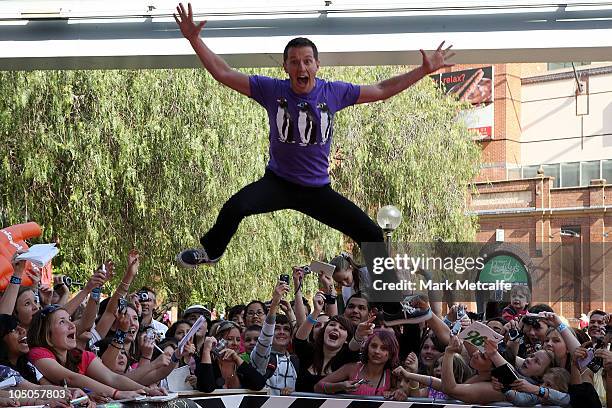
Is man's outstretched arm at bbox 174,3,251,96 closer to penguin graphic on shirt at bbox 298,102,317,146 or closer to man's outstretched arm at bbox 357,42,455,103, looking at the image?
penguin graphic on shirt at bbox 298,102,317,146

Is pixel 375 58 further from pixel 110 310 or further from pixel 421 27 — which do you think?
pixel 110 310

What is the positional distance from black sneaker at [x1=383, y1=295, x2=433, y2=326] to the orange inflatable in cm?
297

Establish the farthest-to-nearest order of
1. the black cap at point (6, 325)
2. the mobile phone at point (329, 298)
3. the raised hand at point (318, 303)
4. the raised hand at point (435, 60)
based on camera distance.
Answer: the mobile phone at point (329, 298) < the raised hand at point (318, 303) < the black cap at point (6, 325) < the raised hand at point (435, 60)

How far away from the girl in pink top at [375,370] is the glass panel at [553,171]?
3800 cm

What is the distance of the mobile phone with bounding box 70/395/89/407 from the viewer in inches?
258

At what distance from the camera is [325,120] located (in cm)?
630

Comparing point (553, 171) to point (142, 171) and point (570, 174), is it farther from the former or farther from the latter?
point (142, 171)

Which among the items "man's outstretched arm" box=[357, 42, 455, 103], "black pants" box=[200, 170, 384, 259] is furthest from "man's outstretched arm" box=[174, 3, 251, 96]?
"man's outstretched arm" box=[357, 42, 455, 103]

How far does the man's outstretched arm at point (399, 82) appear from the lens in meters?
6.33

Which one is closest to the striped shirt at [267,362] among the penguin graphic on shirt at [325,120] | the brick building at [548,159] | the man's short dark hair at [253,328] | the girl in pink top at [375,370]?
the girl in pink top at [375,370]

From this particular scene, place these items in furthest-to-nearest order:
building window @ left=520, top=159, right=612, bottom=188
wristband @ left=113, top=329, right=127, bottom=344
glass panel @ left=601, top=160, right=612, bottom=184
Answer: building window @ left=520, top=159, right=612, bottom=188
glass panel @ left=601, top=160, right=612, bottom=184
wristband @ left=113, top=329, right=127, bottom=344

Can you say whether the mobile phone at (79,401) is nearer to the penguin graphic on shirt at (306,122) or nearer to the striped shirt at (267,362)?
the striped shirt at (267,362)

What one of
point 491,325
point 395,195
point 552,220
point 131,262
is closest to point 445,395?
point 491,325

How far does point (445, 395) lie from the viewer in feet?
24.8
